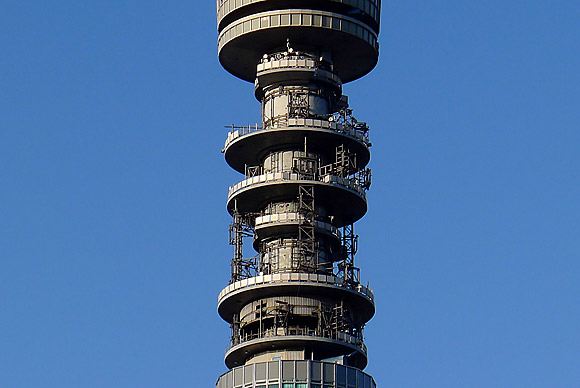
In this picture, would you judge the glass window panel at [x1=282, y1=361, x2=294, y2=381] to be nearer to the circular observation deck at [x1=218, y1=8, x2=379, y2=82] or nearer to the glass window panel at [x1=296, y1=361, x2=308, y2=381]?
the glass window panel at [x1=296, y1=361, x2=308, y2=381]

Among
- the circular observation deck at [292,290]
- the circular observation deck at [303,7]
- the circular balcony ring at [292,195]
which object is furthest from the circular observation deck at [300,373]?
the circular observation deck at [303,7]

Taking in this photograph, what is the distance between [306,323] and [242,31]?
3409 centimetres

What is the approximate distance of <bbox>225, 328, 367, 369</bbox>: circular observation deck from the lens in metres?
151

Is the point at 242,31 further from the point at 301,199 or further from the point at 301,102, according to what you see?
the point at 301,199

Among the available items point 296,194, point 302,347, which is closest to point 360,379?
point 302,347

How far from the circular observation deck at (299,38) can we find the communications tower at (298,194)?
15 cm

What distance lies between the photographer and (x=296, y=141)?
16250 centimetres

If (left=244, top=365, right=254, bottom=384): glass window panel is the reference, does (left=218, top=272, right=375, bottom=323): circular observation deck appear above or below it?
Answer: above

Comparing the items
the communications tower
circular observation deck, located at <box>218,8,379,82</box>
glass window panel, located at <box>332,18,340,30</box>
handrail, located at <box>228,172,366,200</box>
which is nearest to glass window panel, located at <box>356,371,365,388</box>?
the communications tower

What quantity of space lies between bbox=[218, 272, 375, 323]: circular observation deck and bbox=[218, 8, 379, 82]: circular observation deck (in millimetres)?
28670

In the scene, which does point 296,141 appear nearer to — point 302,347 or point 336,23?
point 336,23

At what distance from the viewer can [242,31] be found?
16700 centimetres

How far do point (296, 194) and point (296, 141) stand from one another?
6.31m

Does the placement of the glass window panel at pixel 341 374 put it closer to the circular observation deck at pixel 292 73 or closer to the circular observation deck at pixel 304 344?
the circular observation deck at pixel 304 344
